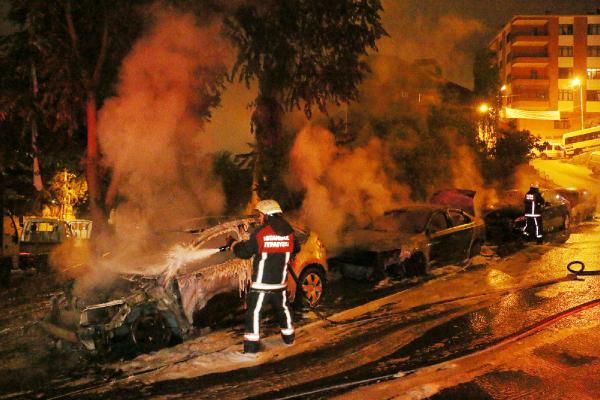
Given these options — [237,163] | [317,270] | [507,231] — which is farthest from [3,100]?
[507,231]

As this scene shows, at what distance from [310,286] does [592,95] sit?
2448 inches

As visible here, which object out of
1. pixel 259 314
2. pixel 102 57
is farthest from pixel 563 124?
pixel 259 314

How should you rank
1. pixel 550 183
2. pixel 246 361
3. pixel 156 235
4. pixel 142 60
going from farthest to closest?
pixel 550 183 < pixel 142 60 < pixel 156 235 < pixel 246 361

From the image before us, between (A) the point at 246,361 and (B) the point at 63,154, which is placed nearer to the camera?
(A) the point at 246,361

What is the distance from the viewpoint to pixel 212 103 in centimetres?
1221

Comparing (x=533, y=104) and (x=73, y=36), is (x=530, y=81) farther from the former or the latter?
(x=73, y=36)

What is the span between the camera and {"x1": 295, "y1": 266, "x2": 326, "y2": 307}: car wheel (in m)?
7.47

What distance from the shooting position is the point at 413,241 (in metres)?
9.24

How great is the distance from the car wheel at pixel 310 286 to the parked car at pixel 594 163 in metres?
32.2

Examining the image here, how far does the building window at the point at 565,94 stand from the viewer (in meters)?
58.3

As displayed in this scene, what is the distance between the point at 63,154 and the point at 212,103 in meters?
4.12

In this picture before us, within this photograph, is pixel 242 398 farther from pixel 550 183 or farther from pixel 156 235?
pixel 550 183

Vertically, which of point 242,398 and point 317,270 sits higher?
point 317,270

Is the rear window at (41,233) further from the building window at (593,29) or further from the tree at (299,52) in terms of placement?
the building window at (593,29)
